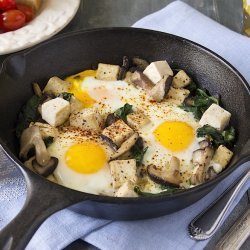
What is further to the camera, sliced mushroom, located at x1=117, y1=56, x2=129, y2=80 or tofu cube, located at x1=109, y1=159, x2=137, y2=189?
sliced mushroom, located at x1=117, y1=56, x2=129, y2=80

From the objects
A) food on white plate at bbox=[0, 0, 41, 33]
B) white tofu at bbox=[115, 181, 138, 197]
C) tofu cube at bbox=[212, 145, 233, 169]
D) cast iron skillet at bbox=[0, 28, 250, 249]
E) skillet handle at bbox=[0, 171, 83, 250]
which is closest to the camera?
skillet handle at bbox=[0, 171, 83, 250]

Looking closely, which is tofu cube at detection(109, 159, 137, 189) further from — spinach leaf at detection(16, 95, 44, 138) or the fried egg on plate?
spinach leaf at detection(16, 95, 44, 138)

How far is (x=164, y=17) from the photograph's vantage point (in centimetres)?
309

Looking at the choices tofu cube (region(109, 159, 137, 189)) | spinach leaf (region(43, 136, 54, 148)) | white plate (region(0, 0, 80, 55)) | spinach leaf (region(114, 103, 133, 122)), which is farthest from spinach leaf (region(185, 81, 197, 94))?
white plate (region(0, 0, 80, 55))

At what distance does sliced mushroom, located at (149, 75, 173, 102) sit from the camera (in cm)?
231

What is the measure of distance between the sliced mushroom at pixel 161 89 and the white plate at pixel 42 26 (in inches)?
31.8

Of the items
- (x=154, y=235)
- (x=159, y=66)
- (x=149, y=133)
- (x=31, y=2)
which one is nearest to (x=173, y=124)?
(x=149, y=133)

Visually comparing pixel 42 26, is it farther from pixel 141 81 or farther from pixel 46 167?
pixel 46 167

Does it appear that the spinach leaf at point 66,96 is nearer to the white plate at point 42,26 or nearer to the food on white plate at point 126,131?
the food on white plate at point 126,131

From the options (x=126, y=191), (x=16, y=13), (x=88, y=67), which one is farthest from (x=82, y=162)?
(x=16, y=13)

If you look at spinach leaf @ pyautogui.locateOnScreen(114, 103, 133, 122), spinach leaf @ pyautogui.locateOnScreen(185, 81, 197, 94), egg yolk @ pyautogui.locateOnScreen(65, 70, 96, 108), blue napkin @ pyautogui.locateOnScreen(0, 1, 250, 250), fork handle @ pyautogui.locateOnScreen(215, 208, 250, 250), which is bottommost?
blue napkin @ pyautogui.locateOnScreen(0, 1, 250, 250)

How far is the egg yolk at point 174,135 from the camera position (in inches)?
83.7

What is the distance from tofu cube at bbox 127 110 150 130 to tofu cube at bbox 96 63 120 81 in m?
0.29

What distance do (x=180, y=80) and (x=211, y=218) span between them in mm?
789
